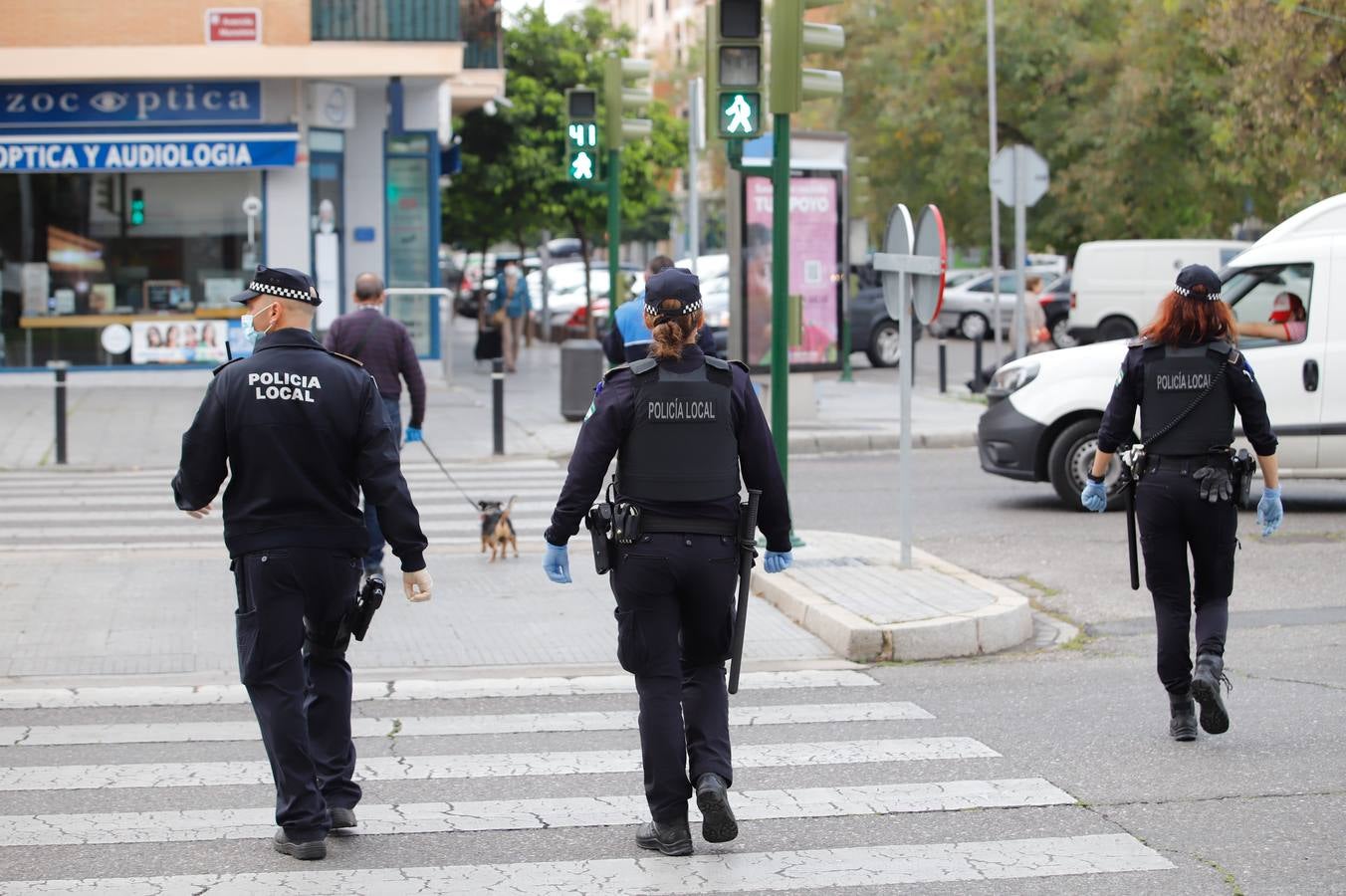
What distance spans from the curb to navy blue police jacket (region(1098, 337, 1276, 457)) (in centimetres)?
192

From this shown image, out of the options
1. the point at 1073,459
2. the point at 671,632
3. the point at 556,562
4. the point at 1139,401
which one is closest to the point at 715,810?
the point at 671,632

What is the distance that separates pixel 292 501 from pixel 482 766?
1696mm

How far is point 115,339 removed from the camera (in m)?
23.6

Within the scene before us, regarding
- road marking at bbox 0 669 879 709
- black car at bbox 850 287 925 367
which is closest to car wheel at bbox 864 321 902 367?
black car at bbox 850 287 925 367

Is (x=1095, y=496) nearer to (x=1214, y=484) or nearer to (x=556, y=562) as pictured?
(x=1214, y=484)

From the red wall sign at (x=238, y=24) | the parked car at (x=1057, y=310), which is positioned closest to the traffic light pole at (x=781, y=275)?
the red wall sign at (x=238, y=24)

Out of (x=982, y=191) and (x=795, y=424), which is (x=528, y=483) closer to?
(x=795, y=424)

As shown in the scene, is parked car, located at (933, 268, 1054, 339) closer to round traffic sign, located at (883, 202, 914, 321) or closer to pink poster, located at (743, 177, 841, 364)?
pink poster, located at (743, 177, 841, 364)

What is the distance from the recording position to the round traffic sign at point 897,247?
10.6 m

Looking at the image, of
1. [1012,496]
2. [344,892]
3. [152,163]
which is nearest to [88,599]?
[344,892]

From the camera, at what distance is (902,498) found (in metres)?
10.8

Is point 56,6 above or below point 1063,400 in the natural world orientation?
above

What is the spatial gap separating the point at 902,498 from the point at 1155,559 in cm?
383

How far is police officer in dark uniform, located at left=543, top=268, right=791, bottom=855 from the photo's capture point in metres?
5.49
